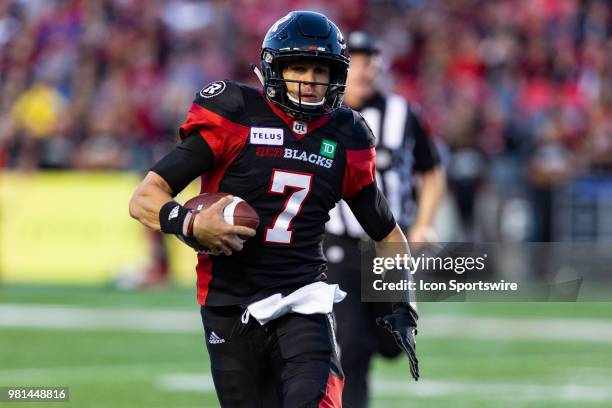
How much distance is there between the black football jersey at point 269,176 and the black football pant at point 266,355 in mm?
100

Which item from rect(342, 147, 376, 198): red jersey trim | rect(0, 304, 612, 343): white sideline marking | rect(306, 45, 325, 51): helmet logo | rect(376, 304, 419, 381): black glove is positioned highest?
rect(306, 45, 325, 51): helmet logo

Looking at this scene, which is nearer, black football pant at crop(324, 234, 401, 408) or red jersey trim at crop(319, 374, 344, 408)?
red jersey trim at crop(319, 374, 344, 408)

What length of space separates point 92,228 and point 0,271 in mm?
1194

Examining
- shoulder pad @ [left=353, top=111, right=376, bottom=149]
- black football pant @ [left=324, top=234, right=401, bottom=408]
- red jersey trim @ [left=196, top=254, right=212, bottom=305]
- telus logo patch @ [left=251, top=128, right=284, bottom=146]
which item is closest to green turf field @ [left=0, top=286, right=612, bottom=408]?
black football pant @ [left=324, top=234, right=401, bottom=408]

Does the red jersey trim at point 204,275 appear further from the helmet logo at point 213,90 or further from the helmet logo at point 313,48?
the helmet logo at point 313,48

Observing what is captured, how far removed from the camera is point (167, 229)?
4.29m

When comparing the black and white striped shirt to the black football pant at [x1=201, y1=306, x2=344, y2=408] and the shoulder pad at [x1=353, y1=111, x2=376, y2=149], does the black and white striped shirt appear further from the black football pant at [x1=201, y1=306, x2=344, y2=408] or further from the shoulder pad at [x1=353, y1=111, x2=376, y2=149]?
the black football pant at [x1=201, y1=306, x2=344, y2=408]

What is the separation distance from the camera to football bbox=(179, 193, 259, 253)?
4.27 m

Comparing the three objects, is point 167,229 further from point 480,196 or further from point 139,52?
point 139,52

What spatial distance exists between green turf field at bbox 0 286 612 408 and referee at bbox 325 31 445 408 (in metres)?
1.50

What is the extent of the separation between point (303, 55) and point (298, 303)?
2.89 feet

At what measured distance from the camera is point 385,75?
51.1 ft

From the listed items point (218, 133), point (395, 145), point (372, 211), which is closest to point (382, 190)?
point (395, 145)

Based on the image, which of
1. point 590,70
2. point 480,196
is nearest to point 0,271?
point 480,196
